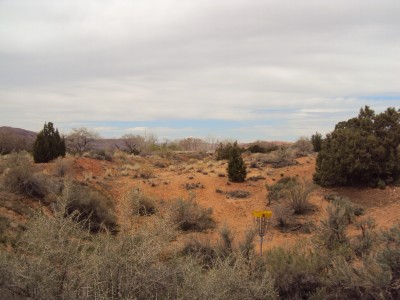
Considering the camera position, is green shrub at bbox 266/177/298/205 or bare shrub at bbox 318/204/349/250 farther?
green shrub at bbox 266/177/298/205

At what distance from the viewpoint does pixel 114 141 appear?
87000 mm

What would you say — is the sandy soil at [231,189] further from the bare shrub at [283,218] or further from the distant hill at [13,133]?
the distant hill at [13,133]

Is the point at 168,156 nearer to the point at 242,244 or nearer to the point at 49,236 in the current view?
the point at 242,244

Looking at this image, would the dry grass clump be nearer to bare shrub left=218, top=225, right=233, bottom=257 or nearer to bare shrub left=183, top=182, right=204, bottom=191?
bare shrub left=218, top=225, right=233, bottom=257

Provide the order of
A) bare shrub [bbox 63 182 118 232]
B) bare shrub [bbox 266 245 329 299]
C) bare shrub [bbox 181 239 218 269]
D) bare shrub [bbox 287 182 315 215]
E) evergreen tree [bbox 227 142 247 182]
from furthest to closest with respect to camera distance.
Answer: evergreen tree [bbox 227 142 247 182] < bare shrub [bbox 287 182 315 215] < bare shrub [bbox 63 182 118 232] < bare shrub [bbox 181 239 218 269] < bare shrub [bbox 266 245 329 299]

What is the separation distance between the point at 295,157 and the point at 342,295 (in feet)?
78.4

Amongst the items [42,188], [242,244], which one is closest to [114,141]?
[42,188]

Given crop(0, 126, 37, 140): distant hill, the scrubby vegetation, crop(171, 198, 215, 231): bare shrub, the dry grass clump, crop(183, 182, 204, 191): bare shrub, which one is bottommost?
crop(171, 198, 215, 231): bare shrub

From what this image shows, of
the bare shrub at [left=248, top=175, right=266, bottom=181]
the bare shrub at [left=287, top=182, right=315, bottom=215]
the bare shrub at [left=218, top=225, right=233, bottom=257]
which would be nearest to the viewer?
the bare shrub at [left=218, top=225, right=233, bottom=257]

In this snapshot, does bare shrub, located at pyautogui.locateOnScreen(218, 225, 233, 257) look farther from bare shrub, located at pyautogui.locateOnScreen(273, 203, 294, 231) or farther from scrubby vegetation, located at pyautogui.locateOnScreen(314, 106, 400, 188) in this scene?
scrubby vegetation, located at pyautogui.locateOnScreen(314, 106, 400, 188)

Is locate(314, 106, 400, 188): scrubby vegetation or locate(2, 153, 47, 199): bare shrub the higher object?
locate(314, 106, 400, 188): scrubby vegetation

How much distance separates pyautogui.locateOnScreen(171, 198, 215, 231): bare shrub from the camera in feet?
50.4

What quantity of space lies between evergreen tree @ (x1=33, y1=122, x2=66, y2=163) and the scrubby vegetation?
17.6 metres

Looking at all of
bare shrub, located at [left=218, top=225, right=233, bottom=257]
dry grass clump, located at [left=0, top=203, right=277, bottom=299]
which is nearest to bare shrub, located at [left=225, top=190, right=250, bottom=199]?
bare shrub, located at [left=218, top=225, right=233, bottom=257]
